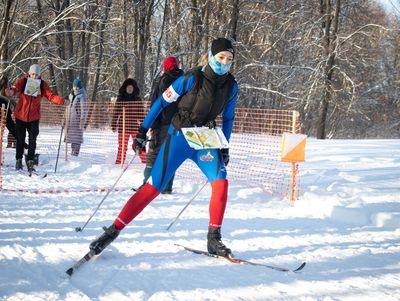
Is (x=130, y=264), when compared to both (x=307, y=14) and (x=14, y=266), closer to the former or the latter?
(x=14, y=266)

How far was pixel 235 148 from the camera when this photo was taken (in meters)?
11.3

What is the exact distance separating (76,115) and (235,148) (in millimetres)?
4106

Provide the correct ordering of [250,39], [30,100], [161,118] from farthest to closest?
1. [250,39]
2. [30,100]
3. [161,118]

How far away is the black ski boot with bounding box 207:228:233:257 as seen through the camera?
12.5 feet

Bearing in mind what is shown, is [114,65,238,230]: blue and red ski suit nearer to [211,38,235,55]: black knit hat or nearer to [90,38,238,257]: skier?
[90,38,238,257]: skier

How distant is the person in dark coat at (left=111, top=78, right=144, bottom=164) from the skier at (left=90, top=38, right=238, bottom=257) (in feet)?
17.9

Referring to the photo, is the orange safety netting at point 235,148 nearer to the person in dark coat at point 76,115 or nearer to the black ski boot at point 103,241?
the person in dark coat at point 76,115

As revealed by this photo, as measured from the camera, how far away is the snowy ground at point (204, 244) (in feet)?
10.3

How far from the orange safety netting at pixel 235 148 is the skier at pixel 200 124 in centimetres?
273

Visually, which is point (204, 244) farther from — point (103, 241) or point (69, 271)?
point (69, 271)

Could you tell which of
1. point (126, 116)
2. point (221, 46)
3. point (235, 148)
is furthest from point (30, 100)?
point (221, 46)

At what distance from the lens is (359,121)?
36.9 m

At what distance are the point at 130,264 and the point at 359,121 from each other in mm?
36250

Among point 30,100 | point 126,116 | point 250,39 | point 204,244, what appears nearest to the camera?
point 204,244
